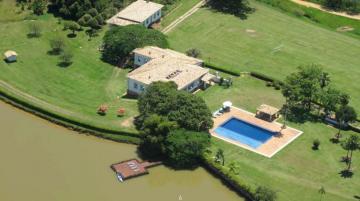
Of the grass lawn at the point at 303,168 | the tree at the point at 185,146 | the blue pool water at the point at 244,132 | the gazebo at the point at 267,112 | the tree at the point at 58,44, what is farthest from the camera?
the tree at the point at 58,44

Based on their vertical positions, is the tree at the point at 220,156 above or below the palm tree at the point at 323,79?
below

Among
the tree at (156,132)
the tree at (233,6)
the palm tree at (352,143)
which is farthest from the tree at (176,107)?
the tree at (233,6)

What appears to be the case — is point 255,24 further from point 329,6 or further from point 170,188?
point 170,188

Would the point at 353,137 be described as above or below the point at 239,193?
above

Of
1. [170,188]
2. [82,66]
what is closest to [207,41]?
[82,66]

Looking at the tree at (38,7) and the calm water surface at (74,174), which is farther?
the tree at (38,7)

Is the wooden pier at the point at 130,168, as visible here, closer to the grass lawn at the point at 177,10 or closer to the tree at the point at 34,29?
the tree at the point at 34,29

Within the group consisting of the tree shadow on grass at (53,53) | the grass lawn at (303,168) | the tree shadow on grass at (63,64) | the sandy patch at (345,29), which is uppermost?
the sandy patch at (345,29)
